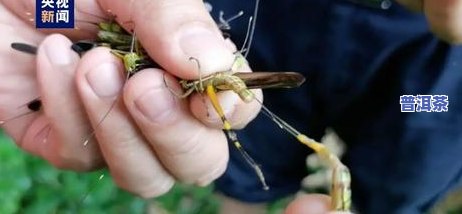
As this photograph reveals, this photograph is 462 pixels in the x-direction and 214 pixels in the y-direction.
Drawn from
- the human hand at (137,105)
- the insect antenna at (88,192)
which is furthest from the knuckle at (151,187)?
the insect antenna at (88,192)

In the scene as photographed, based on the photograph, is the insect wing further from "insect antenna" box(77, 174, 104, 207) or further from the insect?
"insect antenna" box(77, 174, 104, 207)

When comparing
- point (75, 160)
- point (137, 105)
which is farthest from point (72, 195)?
point (137, 105)

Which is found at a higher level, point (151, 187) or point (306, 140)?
point (306, 140)

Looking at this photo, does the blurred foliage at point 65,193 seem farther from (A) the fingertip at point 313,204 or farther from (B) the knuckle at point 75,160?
(A) the fingertip at point 313,204

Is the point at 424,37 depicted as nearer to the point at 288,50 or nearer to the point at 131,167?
the point at 288,50

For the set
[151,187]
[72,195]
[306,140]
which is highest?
[306,140]

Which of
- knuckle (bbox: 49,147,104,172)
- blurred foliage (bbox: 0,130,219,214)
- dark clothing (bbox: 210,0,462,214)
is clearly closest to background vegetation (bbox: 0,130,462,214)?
blurred foliage (bbox: 0,130,219,214)

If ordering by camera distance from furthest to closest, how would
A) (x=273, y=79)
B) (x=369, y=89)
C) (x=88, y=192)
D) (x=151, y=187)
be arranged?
(x=88, y=192) → (x=369, y=89) → (x=151, y=187) → (x=273, y=79)

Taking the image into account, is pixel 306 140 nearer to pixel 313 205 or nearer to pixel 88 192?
pixel 313 205
